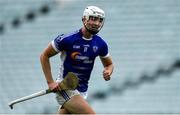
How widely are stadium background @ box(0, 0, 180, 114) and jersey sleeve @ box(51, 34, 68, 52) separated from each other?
767 centimetres

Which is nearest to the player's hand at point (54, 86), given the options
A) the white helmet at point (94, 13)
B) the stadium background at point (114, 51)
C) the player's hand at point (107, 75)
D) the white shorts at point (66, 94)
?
the white shorts at point (66, 94)

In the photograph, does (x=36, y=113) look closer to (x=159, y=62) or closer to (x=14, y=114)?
(x=14, y=114)

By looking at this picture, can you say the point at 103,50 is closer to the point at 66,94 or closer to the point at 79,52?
the point at 79,52

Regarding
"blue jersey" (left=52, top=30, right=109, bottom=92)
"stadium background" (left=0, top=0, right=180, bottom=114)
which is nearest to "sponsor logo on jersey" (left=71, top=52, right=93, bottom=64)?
"blue jersey" (left=52, top=30, right=109, bottom=92)

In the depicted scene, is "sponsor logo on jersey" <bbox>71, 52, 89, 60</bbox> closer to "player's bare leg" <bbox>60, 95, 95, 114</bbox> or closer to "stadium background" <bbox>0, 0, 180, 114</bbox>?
"player's bare leg" <bbox>60, 95, 95, 114</bbox>

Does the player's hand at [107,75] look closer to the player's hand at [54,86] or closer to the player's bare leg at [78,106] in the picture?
the player's bare leg at [78,106]

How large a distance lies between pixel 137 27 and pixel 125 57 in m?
0.72

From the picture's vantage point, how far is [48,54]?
23.4 feet

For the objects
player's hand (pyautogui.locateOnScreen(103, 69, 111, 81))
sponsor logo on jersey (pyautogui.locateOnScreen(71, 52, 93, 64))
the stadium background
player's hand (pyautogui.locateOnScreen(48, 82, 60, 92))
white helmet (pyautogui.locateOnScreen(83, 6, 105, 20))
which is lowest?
the stadium background

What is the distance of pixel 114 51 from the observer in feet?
50.7

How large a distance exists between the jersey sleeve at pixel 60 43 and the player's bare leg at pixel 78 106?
460mm

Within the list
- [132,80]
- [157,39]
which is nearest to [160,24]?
[157,39]

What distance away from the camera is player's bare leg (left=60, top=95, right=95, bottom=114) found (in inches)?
277

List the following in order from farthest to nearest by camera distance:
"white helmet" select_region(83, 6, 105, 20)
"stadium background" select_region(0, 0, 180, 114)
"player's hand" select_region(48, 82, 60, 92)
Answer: "stadium background" select_region(0, 0, 180, 114), "player's hand" select_region(48, 82, 60, 92), "white helmet" select_region(83, 6, 105, 20)
